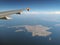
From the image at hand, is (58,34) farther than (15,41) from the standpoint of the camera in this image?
No

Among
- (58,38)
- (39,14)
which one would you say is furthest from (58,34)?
(39,14)

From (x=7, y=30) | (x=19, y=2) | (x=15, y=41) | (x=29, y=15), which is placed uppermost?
(x=19, y=2)

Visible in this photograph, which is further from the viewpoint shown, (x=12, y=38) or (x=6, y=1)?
(x=12, y=38)

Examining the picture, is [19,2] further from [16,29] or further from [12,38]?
[12,38]

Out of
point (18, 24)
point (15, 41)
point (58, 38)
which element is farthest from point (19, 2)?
point (58, 38)

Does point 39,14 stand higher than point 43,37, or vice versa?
point 39,14

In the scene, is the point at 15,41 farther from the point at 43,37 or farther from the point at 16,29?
the point at 43,37
